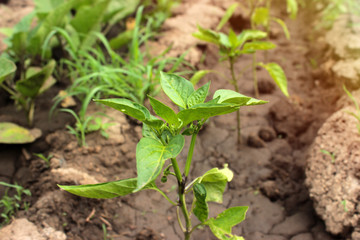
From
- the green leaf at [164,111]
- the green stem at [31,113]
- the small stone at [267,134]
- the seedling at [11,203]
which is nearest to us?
the green leaf at [164,111]

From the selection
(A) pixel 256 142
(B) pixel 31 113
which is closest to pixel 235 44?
(A) pixel 256 142

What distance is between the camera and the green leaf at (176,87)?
130cm

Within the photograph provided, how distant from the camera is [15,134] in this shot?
2.18 m

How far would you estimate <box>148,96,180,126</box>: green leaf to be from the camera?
1.16m

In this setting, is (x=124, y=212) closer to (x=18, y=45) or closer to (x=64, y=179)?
(x=64, y=179)

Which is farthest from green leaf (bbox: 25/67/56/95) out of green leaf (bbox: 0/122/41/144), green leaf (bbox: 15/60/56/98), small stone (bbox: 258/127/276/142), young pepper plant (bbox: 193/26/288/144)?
small stone (bbox: 258/127/276/142)

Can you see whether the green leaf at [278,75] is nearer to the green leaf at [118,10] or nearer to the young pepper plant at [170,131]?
the young pepper plant at [170,131]

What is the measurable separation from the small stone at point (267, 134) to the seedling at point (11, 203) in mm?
1536

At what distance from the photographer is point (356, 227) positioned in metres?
1.73

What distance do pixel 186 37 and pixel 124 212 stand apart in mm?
1707

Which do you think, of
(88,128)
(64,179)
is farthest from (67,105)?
(64,179)

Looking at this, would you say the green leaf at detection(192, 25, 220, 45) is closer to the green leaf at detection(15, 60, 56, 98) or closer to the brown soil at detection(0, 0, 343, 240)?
the brown soil at detection(0, 0, 343, 240)

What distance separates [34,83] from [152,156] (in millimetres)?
1444

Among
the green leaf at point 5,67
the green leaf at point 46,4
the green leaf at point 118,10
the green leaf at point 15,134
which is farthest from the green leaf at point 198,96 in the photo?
the green leaf at point 46,4
